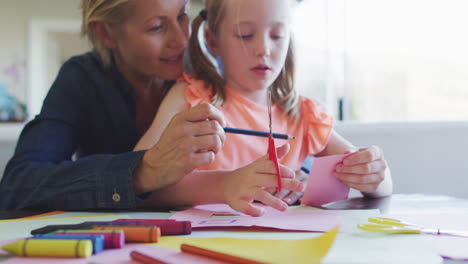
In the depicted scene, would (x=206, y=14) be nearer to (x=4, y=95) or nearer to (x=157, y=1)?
(x=157, y=1)

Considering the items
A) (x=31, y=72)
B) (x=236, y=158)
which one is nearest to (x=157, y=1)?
(x=236, y=158)

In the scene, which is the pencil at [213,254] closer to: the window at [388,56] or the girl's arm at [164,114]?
the girl's arm at [164,114]

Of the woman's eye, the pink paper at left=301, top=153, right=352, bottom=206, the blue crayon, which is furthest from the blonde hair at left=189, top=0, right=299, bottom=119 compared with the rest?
the blue crayon

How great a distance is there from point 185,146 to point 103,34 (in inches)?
27.3

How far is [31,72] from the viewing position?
5.96m

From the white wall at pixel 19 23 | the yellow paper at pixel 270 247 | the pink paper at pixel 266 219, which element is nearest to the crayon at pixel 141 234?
the yellow paper at pixel 270 247

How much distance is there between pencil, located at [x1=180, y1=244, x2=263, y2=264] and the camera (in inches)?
19.0

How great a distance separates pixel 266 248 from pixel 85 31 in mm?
1085

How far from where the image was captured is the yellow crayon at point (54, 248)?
1.69ft

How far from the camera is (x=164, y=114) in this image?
115 centimetres

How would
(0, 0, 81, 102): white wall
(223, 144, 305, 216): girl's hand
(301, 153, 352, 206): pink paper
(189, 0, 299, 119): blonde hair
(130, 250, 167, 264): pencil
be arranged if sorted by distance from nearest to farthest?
1. (130, 250, 167, 264): pencil
2. (223, 144, 305, 216): girl's hand
3. (301, 153, 352, 206): pink paper
4. (189, 0, 299, 119): blonde hair
5. (0, 0, 81, 102): white wall

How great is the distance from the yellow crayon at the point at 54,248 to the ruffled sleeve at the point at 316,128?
Answer: 0.85 meters

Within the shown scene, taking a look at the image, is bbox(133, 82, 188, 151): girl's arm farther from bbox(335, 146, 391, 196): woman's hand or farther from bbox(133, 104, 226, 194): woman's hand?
bbox(335, 146, 391, 196): woman's hand

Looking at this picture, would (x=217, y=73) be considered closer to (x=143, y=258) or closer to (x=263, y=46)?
(x=263, y=46)
